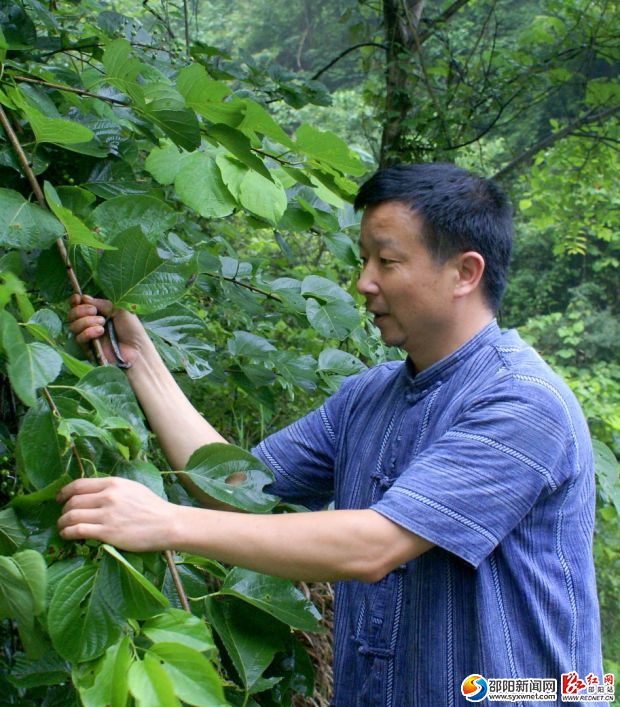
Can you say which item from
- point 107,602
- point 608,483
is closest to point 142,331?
point 107,602

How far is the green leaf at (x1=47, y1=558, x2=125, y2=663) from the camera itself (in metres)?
0.83

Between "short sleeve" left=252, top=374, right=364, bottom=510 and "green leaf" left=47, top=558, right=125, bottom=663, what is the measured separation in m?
0.72

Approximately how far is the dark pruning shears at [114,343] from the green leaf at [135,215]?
165 millimetres

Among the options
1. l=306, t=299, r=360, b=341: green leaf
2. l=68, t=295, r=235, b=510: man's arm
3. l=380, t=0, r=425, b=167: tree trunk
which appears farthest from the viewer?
l=380, t=0, r=425, b=167: tree trunk

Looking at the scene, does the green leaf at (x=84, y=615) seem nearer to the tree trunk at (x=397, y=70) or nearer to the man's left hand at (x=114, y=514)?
the man's left hand at (x=114, y=514)

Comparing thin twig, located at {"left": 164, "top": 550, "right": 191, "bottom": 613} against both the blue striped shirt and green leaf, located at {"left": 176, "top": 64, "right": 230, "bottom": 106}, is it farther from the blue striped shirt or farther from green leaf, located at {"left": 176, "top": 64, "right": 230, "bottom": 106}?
green leaf, located at {"left": 176, "top": 64, "right": 230, "bottom": 106}

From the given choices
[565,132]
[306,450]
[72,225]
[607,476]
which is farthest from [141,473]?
[565,132]

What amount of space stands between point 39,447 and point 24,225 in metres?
0.29

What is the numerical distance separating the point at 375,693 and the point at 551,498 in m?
0.39

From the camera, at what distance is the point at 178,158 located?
128 cm

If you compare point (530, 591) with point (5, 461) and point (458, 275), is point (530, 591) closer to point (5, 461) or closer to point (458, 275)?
point (458, 275)

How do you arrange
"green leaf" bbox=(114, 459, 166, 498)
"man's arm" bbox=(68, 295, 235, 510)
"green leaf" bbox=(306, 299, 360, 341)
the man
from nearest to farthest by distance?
"green leaf" bbox=(114, 459, 166, 498)
the man
"man's arm" bbox=(68, 295, 235, 510)
"green leaf" bbox=(306, 299, 360, 341)

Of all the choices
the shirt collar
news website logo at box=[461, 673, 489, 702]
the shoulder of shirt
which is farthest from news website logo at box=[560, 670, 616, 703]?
the shirt collar

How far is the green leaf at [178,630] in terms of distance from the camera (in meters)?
0.85
